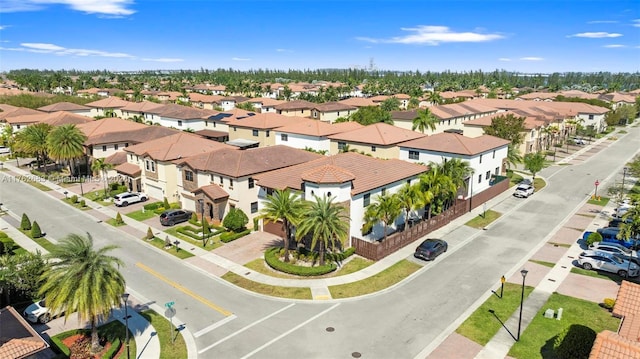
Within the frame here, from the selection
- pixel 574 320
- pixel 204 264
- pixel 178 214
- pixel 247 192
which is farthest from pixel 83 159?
pixel 574 320

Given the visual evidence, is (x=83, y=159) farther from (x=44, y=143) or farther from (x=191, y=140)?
(x=191, y=140)

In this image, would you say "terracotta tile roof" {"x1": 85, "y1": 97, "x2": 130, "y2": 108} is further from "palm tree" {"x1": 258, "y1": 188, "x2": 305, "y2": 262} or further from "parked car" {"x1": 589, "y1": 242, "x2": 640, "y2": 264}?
"parked car" {"x1": 589, "y1": 242, "x2": 640, "y2": 264}

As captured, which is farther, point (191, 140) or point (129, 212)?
point (191, 140)

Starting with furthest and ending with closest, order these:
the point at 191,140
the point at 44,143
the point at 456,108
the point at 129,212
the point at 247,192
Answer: the point at 456,108, the point at 44,143, the point at 191,140, the point at 129,212, the point at 247,192

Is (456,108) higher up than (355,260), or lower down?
higher up

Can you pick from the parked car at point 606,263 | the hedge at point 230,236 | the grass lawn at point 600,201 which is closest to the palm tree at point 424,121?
the grass lawn at point 600,201

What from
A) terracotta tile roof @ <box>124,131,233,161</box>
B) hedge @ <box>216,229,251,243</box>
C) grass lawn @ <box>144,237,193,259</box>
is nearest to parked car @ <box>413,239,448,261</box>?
hedge @ <box>216,229,251,243</box>

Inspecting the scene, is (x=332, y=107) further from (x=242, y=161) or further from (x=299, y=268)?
(x=299, y=268)
